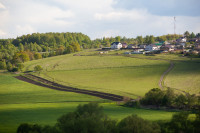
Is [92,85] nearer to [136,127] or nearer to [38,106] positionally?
[38,106]

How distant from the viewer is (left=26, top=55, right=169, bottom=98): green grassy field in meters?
66.5

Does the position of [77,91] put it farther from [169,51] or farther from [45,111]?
[169,51]

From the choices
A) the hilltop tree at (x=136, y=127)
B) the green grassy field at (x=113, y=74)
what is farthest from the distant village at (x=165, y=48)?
the hilltop tree at (x=136, y=127)

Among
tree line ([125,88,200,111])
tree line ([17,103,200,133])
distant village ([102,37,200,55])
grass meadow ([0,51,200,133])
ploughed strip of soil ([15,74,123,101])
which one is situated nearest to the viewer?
tree line ([17,103,200,133])

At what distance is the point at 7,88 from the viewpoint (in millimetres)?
71250

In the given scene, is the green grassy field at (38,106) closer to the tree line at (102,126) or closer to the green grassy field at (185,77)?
the tree line at (102,126)

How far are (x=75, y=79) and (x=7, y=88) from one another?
2203cm

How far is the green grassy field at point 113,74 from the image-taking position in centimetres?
6650

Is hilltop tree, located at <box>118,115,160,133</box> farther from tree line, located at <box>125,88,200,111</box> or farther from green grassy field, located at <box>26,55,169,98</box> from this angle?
green grassy field, located at <box>26,55,169,98</box>

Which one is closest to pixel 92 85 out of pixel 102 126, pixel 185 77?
pixel 185 77

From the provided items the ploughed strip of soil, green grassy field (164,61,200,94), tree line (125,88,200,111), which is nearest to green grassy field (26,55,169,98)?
the ploughed strip of soil

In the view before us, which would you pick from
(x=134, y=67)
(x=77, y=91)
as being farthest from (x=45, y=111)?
(x=134, y=67)

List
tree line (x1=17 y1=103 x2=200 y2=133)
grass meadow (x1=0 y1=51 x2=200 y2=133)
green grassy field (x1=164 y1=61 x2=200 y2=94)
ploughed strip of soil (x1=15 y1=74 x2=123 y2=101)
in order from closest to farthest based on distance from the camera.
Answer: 1. tree line (x1=17 y1=103 x2=200 y2=133)
2. grass meadow (x1=0 y1=51 x2=200 y2=133)
3. ploughed strip of soil (x1=15 y1=74 x2=123 y2=101)
4. green grassy field (x1=164 y1=61 x2=200 y2=94)

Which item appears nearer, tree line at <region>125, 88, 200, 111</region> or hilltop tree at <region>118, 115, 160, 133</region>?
hilltop tree at <region>118, 115, 160, 133</region>
